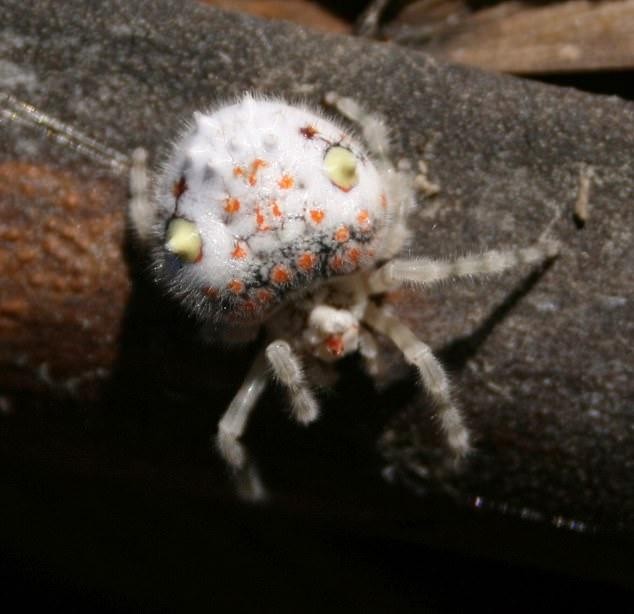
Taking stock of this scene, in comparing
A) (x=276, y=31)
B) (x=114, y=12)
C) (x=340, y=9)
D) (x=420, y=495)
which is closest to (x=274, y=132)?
(x=276, y=31)

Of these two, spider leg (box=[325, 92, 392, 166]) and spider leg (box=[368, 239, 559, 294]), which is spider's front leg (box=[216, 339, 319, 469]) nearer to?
spider leg (box=[368, 239, 559, 294])

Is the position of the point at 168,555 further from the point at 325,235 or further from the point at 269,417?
the point at 325,235

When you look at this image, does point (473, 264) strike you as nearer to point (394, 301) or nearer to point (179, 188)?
point (394, 301)

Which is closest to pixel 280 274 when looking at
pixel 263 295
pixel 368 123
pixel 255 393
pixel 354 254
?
pixel 263 295

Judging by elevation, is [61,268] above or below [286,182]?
below

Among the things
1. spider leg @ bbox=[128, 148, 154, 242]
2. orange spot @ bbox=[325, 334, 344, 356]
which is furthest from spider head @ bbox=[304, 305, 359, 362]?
spider leg @ bbox=[128, 148, 154, 242]

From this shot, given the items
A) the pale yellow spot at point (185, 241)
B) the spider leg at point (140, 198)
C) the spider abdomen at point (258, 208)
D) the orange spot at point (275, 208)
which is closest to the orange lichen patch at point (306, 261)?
the spider abdomen at point (258, 208)

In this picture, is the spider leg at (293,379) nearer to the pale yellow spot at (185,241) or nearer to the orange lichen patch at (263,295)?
the orange lichen patch at (263,295)
